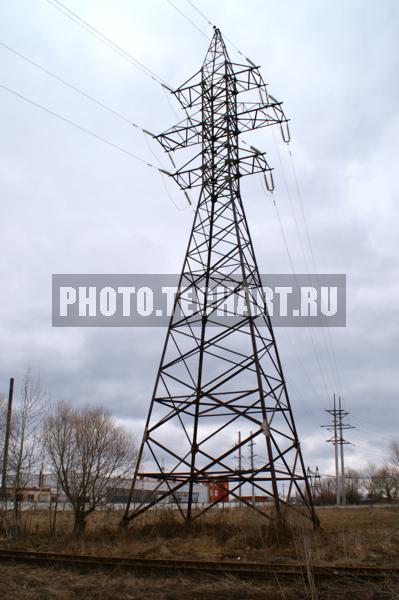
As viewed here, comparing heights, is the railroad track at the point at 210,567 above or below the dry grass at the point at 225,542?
above

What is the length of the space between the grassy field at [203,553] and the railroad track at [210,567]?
33 cm

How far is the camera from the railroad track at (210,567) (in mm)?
8875

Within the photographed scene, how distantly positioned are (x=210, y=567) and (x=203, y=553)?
2.49 metres

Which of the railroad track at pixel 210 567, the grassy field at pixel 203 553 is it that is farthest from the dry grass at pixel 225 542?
the railroad track at pixel 210 567

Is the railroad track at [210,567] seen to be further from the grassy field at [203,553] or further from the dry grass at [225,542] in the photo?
the dry grass at [225,542]

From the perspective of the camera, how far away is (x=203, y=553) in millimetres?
11969

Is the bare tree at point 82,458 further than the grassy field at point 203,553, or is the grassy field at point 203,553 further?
the bare tree at point 82,458

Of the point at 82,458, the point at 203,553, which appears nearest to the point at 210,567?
the point at 203,553

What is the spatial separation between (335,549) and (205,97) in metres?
16.4

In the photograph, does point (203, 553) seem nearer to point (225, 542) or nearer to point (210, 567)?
point (225, 542)

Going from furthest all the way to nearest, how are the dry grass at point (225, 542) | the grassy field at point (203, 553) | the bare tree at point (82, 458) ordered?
1. the bare tree at point (82, 458)
2. the dry grass at point (225, 542)
3. the grassy field at point (203, 553)

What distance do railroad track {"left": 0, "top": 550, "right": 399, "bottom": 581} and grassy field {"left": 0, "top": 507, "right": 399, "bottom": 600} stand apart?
12.8 inches

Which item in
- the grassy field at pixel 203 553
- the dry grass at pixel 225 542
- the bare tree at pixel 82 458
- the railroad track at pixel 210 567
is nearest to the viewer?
the grassy field at pixel 203 553

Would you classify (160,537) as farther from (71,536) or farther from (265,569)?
(265,569)
